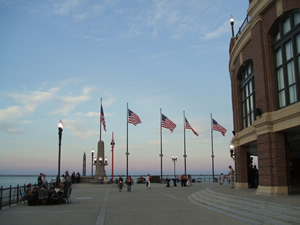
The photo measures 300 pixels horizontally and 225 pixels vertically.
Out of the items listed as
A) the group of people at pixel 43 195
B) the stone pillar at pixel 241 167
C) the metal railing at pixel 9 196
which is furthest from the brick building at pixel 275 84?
the metal railing at pixel 9 196

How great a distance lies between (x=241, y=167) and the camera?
24922 millimetres

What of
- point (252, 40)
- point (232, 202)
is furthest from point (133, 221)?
point (252, 40)

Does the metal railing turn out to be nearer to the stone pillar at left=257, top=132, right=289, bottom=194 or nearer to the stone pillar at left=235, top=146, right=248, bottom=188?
the stone pillar at left=257, top=132, right=289, bottom=194

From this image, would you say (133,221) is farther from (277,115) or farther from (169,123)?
(169,123)

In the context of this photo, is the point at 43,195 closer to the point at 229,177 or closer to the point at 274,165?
the point at 274,165

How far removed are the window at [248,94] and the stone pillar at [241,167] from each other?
2186 mm

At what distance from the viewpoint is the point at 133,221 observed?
12195 millimetres

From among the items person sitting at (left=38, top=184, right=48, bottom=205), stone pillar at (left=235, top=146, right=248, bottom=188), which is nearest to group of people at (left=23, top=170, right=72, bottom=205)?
person sitting at (left=38, top=184, right=48, bottom=205)

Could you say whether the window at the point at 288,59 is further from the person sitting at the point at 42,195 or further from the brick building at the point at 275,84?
the person sitting at the point at 42,195

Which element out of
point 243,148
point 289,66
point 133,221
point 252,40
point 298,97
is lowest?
point 133,221

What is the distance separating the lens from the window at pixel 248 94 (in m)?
22.4

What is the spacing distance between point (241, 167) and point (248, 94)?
228 inches

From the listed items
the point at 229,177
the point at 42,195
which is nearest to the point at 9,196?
the point at 42,195

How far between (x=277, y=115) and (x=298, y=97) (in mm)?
1736
